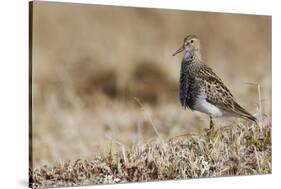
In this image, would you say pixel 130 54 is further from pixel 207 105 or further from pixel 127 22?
pixel 207 105

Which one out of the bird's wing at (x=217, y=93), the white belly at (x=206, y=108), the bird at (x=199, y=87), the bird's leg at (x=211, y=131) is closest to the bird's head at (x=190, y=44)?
the bird at (x=199, y=87)

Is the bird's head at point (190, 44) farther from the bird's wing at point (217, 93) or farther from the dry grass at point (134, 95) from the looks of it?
the bird's wing at point (217, 93)

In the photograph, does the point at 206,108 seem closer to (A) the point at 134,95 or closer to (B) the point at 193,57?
(B) the point at 193,57

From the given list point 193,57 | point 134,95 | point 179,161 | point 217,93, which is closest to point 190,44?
point 193,57

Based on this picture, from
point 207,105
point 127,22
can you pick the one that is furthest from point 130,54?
point 207,105

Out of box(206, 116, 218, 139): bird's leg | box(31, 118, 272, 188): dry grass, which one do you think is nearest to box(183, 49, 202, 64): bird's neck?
box(206, 116, 218, 139): bird's leg

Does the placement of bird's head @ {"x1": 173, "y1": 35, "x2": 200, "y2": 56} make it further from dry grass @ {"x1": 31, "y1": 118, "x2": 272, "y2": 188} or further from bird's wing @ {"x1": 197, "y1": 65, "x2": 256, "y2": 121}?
dry grass @ {"x1": 31, "y1": 118, "x2": 272, "y2": 188}

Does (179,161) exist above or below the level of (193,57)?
below
